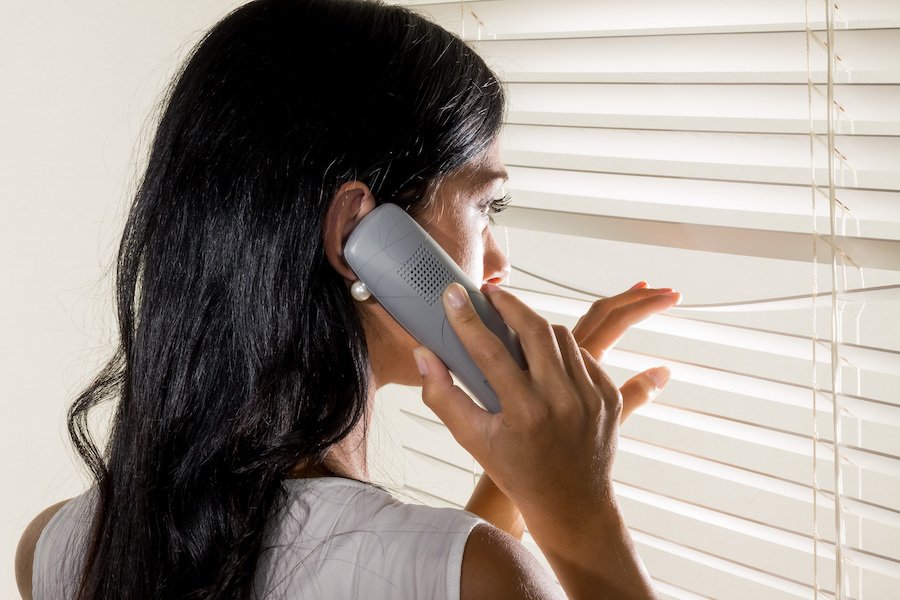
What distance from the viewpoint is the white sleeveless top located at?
0.75m

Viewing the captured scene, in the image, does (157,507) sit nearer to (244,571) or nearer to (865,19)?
(244,571)

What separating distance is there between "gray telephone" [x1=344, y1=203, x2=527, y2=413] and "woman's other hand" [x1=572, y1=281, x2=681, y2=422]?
195 millimetres

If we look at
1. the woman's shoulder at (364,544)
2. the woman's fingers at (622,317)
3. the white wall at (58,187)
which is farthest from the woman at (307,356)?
the white wall at (58,187)

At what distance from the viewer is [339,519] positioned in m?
0.79

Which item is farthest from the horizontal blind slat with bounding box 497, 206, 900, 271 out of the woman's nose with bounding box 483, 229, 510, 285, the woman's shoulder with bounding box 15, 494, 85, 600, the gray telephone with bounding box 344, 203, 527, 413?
the woman's shoulder with bounding box 15, 494, 85, 600

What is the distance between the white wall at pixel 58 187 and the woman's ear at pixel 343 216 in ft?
2.37

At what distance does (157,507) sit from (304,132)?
37cm

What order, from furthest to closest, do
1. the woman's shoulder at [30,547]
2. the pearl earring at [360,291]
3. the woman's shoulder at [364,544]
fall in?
the woman's shoulder at [30,547]
the pearl earring at [360,291]
the woman's shoulder at [364,544]

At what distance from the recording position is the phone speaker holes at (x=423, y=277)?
33.0 inches

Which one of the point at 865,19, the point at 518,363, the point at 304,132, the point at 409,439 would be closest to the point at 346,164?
the point at 304,132

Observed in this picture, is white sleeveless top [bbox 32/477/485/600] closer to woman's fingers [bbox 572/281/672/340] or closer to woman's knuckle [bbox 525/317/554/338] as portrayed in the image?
woman's knuckle [bbox 525/317/554/338]

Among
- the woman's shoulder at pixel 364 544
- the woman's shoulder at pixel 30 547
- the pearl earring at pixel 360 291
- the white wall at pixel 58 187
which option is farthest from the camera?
the white wall at pixel 58 187

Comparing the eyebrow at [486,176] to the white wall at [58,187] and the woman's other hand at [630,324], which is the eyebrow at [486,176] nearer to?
the woman's other hand at [630,324]

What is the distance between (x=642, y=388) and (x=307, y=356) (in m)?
0.37
